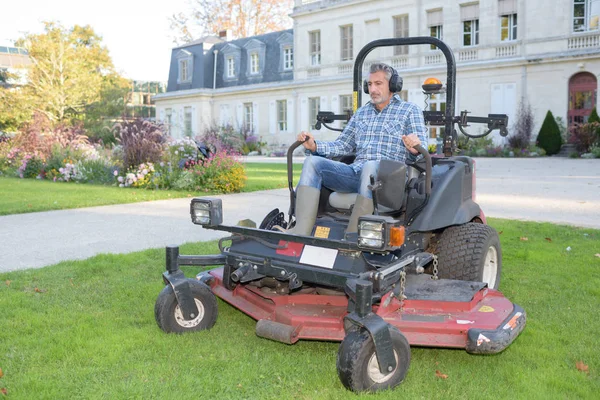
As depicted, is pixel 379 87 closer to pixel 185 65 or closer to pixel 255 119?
pixel 255 119

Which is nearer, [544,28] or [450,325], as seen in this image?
[450,325]

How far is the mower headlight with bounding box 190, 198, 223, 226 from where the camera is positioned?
13.2ft

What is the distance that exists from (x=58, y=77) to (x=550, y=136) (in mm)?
26798

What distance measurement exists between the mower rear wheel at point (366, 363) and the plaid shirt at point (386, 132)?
159 centimetres

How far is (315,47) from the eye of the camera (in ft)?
112

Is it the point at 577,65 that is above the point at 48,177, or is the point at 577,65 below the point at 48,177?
above

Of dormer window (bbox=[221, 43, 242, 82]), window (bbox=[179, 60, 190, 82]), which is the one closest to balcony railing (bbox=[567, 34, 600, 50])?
dormer window (bbox=[221, 43, 242, 82])

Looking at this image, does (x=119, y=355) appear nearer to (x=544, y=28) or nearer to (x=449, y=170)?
(x=449, y=170)

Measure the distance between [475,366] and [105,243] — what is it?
475 cm

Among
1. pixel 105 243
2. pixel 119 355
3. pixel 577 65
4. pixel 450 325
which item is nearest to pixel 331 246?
pixel 450 325

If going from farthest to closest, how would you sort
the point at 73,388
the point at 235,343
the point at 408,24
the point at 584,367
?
1. the point at 408,24
2. the point at 235,343
3. the point at 584,367
4. the point at 73,388

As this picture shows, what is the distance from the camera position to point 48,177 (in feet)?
53.3

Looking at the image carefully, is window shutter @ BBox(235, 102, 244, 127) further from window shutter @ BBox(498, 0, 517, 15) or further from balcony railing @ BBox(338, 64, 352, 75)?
window shutter @ BBox(498, 0, 517, 15)

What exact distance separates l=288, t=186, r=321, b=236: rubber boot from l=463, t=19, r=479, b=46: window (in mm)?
25729
